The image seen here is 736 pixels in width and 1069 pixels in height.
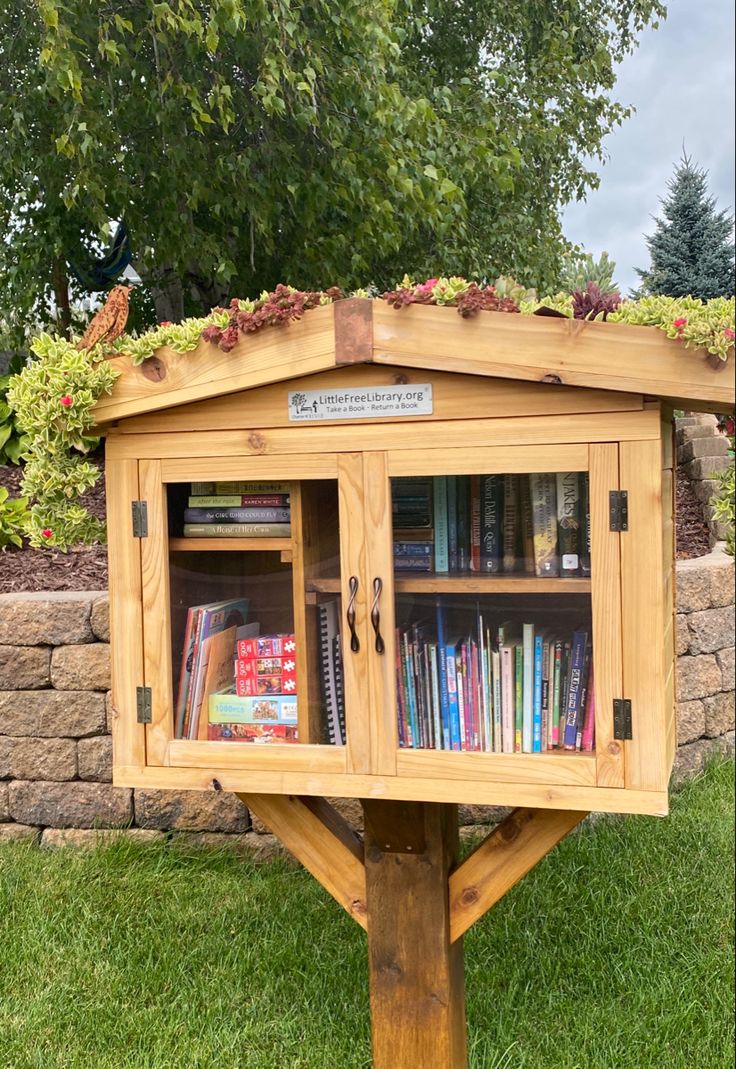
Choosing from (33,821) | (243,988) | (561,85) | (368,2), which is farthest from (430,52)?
(243,988)

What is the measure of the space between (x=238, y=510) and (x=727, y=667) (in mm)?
2813

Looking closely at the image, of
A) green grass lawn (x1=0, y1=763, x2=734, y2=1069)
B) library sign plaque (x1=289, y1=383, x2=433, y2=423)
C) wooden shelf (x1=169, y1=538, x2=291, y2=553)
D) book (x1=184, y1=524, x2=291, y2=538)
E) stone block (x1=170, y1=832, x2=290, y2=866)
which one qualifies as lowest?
green grass lawn (x1=0, y1=763, x2=734, y2=1069)

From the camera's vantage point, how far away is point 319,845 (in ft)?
7.17

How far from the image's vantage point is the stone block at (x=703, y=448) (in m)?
5.70

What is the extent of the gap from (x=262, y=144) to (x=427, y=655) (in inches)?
145

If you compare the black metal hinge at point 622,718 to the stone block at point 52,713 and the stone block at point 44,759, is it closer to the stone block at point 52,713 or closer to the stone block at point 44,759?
the stone block at point 52,713

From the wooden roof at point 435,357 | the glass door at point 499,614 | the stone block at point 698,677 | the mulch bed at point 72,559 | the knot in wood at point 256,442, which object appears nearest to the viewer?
the wooden roof at point 435,357

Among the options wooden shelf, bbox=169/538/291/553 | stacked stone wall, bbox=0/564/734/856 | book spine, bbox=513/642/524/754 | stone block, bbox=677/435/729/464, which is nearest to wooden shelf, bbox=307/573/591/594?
book spine, bbox=513/642/524/754

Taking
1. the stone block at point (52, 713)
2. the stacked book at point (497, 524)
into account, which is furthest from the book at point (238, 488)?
the stone block at point (52, 713)

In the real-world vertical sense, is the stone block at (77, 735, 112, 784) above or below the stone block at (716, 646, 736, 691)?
below

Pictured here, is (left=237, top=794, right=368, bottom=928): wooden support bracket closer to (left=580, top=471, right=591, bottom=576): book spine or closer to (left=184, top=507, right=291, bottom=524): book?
(left=184, top=507, right=291, bottom=524): book

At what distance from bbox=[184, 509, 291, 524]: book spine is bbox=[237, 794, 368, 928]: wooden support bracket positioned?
0.61 metres

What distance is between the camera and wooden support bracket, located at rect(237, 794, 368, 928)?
2.18 meters

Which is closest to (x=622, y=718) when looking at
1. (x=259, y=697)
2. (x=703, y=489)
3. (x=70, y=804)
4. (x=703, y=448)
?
(x=259, y=697)
